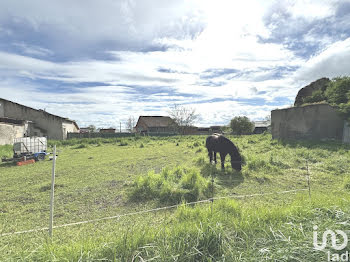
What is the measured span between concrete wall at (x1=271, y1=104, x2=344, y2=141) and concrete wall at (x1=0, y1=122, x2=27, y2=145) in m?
27.5

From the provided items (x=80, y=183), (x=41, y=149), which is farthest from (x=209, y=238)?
(x=41, y=149)

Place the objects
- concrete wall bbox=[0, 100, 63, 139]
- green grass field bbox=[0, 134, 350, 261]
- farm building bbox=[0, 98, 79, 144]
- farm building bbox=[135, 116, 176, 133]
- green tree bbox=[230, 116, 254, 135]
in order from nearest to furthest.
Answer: green grass field bbox=[0, 134, 350, 261] < farm building bbox=[0, 98, 79, 144] < concrete wall bbox=[0, 100, 63, 139] < green tree bbox=[230, 116, 254, 135] < farm building bbox=[135, 116, 176, 133]

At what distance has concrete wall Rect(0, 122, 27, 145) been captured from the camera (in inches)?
647

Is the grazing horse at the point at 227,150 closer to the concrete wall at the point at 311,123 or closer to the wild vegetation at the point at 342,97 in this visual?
the wild vegetation at the point at 342,97

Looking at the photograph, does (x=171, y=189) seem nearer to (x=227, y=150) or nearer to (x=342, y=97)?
(x=227, y=150)

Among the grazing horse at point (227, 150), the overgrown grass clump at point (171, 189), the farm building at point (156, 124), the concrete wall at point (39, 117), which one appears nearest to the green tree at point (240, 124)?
the farm building at point (156, 124)

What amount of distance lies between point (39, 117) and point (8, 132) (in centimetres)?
954

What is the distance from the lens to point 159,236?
237 cm

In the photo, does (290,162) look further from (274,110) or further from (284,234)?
(274,110)

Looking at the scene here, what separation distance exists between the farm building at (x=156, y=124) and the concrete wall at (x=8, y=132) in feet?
97.1

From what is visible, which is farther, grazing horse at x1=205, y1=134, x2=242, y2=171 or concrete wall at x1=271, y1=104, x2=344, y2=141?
concrete wall at x1=271, y1=104, x2=344, y2=141

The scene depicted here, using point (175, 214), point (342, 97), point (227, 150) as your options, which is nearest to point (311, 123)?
point (342, 97)

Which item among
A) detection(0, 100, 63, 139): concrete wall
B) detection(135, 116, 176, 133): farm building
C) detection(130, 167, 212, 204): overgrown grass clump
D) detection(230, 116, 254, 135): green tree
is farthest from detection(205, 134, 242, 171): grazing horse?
detection(135, 116, 176, 133): farm building

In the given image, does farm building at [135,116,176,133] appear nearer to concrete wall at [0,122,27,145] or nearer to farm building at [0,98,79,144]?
farm building at [0,98,79,144]
